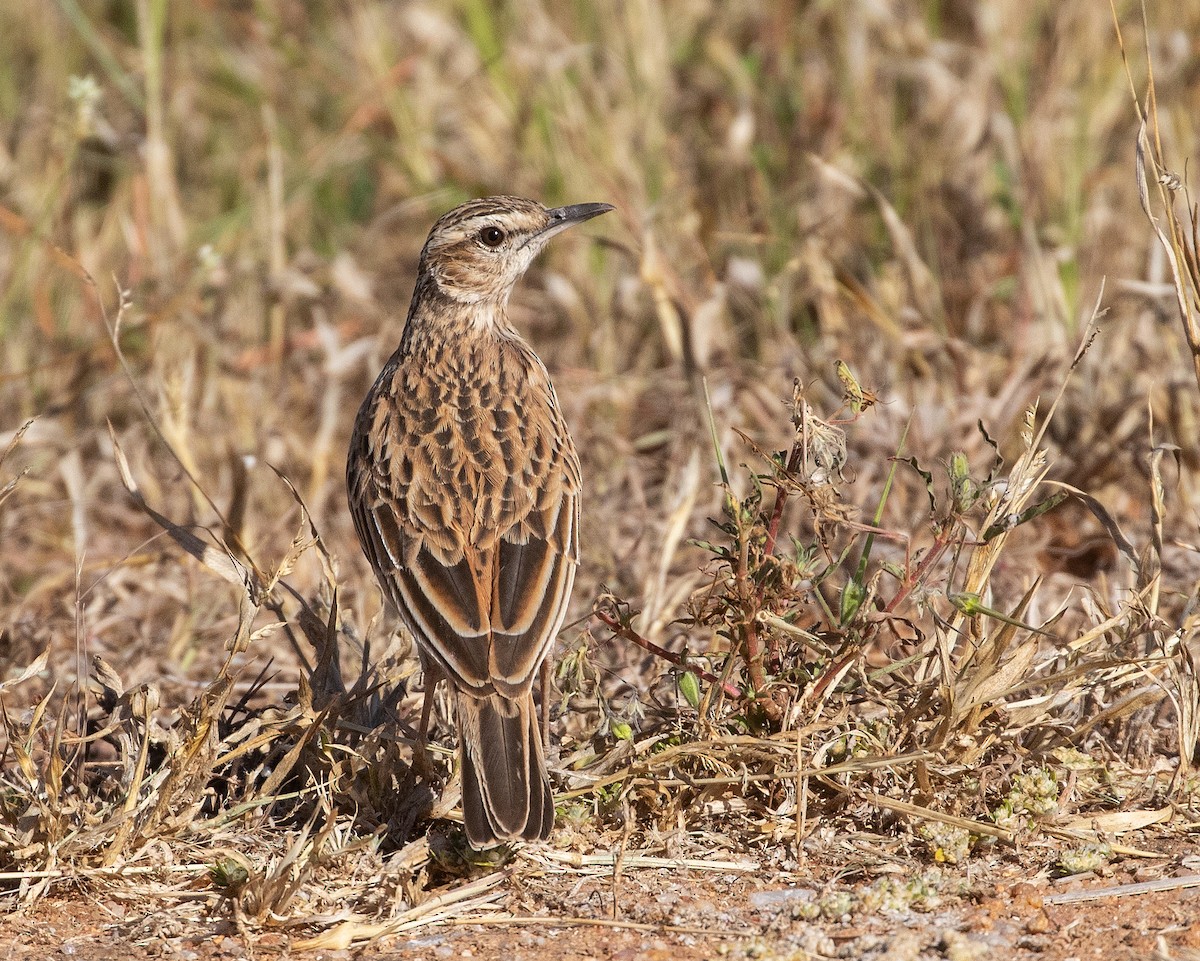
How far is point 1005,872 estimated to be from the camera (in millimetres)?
4059

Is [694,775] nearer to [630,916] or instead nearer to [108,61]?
[630,916]

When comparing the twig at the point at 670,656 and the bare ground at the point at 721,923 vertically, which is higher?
the twig at the point at 670,656

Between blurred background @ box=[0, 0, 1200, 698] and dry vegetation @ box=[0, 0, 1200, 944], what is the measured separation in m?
0.03

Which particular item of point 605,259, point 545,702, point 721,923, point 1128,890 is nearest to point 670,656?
point 545,702

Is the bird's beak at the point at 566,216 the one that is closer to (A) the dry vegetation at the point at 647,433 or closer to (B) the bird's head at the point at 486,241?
(B) the bird's head at the point at 486,241

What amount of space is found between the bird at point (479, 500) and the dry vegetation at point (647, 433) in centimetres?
25

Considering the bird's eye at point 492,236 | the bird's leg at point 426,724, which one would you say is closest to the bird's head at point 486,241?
the bird's eye at point 492,236

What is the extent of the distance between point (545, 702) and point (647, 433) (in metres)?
3.03

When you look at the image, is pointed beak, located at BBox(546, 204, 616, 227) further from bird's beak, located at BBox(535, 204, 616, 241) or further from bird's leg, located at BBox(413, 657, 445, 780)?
bird's leg, located at BBox(413, 657, 445, 780)

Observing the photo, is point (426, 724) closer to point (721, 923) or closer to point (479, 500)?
point (479, 500)

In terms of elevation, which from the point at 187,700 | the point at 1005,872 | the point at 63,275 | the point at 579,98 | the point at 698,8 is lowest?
the point at 1005,872

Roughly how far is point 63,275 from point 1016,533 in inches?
191

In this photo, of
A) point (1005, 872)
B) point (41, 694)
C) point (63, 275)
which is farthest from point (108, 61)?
point (1005, 872)

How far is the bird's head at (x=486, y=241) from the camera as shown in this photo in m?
5.82
